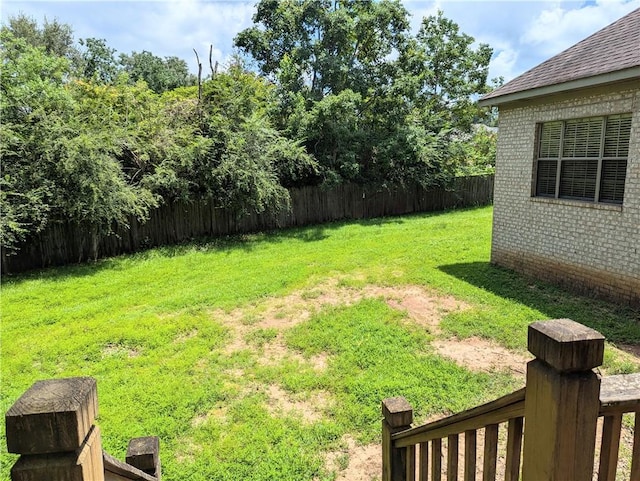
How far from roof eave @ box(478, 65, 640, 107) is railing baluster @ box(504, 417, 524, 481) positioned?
6.31m

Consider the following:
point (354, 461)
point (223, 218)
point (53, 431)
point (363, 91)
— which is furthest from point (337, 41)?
point (53, 431)

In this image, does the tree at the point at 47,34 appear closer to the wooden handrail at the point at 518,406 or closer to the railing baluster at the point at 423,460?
the railing baluster at the point at 423,460

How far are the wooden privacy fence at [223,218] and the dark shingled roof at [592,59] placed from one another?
7.40m

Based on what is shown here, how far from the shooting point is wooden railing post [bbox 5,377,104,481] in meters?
0.77

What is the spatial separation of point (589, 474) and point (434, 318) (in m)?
4.96

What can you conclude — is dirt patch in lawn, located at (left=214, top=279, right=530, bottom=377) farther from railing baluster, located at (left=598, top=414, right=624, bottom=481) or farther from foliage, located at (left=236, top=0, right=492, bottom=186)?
foliage, located at (left=236, top=0, right=492, bottom=186)

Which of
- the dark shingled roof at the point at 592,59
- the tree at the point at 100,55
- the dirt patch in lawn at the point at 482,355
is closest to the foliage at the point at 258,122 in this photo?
the dark shingled roof at the point at 592,59

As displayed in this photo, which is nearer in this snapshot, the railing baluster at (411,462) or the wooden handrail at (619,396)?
the wooden handrail at (619,396)

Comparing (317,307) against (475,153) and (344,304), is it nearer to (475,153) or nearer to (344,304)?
(344,304)

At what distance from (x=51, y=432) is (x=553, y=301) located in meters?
7.13

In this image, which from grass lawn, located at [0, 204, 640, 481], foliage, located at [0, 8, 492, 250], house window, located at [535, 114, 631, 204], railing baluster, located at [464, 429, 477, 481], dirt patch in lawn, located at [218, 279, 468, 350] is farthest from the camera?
foliage, located at [0, 8, 492, 250]

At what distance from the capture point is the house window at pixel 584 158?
20.4 ft

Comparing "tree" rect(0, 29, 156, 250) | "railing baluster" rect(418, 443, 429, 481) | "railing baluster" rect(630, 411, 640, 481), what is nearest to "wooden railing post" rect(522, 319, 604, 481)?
"railing baluster" rect(630, 411, 640, 481)

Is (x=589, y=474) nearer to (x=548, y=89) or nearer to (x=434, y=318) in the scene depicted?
(x=434, y=318)
